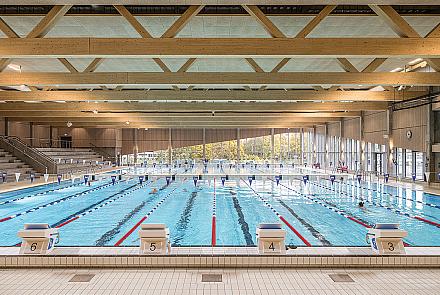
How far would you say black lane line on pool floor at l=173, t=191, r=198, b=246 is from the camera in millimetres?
7042

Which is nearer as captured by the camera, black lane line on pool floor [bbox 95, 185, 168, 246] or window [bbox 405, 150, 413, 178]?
black lane line on pool floor [bbox 95, 185, 168, 246]

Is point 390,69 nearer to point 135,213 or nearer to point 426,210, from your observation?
point 426,210

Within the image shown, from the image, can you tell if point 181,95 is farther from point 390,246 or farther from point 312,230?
point 390,246

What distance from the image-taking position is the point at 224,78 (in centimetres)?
934

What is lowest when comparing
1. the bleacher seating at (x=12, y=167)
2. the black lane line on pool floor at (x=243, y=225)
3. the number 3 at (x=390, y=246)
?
the black lane line on pool floor at (x=243, y=225)

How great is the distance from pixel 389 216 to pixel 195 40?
20.3 ft

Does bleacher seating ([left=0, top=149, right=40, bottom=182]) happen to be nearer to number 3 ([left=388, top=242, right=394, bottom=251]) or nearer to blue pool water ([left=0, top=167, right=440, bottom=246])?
blue pool water ([left=0, top=167, right=440, bottom=246])

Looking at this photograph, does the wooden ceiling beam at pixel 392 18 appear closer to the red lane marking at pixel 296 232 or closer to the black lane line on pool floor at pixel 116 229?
the red lane marking at pixel 296 232

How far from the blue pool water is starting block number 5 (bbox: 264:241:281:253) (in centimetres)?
177

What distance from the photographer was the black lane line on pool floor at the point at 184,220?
7042 mm

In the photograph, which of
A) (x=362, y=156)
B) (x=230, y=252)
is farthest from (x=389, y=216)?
(x=362, y=156)

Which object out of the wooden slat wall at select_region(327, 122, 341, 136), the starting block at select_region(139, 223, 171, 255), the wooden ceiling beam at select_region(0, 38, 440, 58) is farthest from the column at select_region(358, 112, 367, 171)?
the starting block at select_region(139, 223, 171, 255)

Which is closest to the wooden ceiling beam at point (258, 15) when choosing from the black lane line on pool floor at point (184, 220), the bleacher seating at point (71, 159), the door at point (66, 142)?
the black lane line on pool floor at point (184, 220)

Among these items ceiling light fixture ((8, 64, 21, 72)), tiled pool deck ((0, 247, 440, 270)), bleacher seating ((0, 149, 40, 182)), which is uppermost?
ceiling light fixture ((8, 64, 21, 72))
